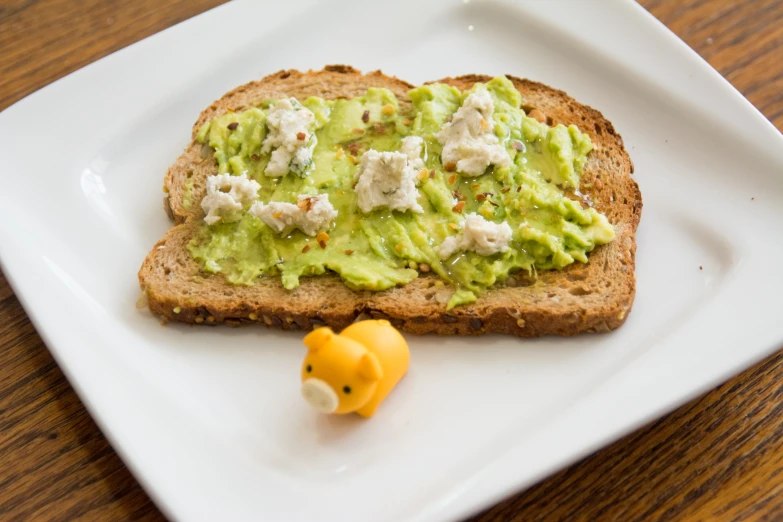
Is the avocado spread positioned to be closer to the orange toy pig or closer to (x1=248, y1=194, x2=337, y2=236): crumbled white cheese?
(x1=248, y1=194, x2=337, y2=236): crumbled white cheese

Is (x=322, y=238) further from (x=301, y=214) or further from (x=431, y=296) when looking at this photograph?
(x=431, y=296)

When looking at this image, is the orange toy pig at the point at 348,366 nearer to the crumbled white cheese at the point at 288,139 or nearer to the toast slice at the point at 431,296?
the toast slice at the point at 431,296

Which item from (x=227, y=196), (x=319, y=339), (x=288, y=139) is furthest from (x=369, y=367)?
(x=288, y=139)

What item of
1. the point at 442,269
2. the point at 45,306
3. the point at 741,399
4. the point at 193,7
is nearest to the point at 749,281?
the point at 741,399

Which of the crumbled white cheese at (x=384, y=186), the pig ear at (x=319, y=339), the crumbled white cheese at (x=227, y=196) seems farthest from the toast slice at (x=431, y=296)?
the pig ear at (x=319, y=339)

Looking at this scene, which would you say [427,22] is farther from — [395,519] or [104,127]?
[395,519]

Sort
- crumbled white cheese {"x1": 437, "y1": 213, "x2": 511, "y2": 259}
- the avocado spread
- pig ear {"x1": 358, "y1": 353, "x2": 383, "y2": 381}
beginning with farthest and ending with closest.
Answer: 1. the avocado spread
2. crumbled white cheese {"x1": 437, "y1": 213, "x2": 511, "y2": 259}
3. pig ear {"x1": 358, "y1": 353, "x2": 383, "y2": 381}

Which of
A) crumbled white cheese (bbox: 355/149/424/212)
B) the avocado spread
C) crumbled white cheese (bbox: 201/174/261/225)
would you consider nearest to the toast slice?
the avocado spread
